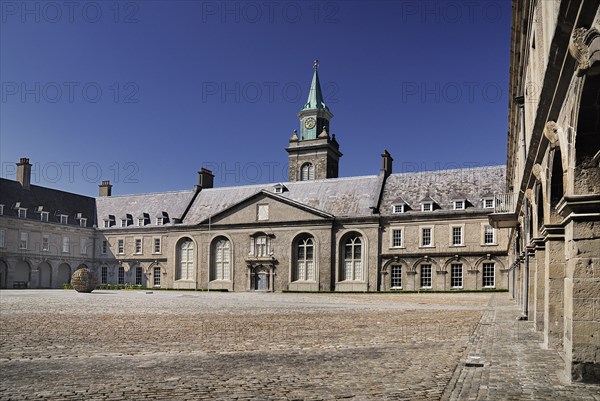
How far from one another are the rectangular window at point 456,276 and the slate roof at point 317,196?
9.02 m

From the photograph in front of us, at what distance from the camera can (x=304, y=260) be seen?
2094 inches

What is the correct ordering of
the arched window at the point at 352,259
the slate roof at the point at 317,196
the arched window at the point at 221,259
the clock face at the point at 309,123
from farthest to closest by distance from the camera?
1. the clock face at the point at 309,123
2. the arched window at the point at 221,259
3. the slate roof at the point at 317,196
4. the arched window at the point at 352,259

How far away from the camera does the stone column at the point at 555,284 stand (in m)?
11.5

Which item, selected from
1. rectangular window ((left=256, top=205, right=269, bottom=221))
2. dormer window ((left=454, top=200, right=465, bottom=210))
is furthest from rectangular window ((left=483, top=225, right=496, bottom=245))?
rectangular window ((left=256, top=205, right=269, bottom=221))

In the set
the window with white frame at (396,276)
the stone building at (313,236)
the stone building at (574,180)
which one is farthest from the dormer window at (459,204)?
the stone building at (574,180)

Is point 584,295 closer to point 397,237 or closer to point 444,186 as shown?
point 397,237

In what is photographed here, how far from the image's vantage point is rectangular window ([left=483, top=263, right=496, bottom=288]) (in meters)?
45.9

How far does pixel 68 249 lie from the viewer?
6334 centimetres

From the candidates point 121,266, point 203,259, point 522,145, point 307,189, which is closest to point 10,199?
point 121,266

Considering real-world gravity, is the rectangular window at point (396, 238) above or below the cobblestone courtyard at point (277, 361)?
above

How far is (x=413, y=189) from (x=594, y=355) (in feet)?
145

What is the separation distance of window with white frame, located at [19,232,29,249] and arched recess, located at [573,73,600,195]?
60150 mm

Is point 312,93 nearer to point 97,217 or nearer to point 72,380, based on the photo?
point 97,217

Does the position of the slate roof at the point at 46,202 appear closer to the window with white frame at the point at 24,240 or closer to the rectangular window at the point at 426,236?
the window with white frame at the point at 24,240
